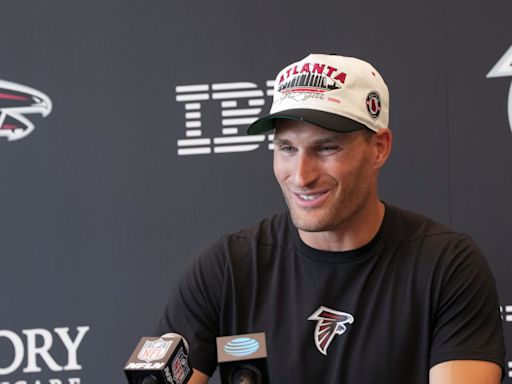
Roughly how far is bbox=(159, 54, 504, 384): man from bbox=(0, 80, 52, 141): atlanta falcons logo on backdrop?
36.8 inches

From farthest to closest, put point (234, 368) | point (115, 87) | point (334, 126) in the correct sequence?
point (115, 87) → point (334, 126) → point (234, 368)

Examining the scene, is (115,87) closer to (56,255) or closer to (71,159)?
(71,159)

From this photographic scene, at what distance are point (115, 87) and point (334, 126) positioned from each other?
39.7 inches

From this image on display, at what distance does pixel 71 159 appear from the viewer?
2393 mm

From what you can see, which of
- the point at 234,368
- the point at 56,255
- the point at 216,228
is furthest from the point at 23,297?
the point at 234,368

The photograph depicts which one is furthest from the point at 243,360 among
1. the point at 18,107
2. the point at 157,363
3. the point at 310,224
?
the point at 18,107

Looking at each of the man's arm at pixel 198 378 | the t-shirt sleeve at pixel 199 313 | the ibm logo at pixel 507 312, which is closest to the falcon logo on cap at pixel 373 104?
the t-shirt sleeve at pixel 199 313

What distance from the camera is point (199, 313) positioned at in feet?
5.43

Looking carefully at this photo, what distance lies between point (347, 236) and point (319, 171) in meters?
0.16

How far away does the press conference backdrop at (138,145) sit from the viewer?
228cm

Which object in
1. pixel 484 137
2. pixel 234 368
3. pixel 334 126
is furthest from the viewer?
pixel 484 137

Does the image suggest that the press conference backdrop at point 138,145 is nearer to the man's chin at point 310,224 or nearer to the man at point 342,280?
the man at point 342,280

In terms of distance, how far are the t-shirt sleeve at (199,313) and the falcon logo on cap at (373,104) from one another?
1.34 feet

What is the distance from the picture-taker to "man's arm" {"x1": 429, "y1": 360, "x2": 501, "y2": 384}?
4.88 ft
